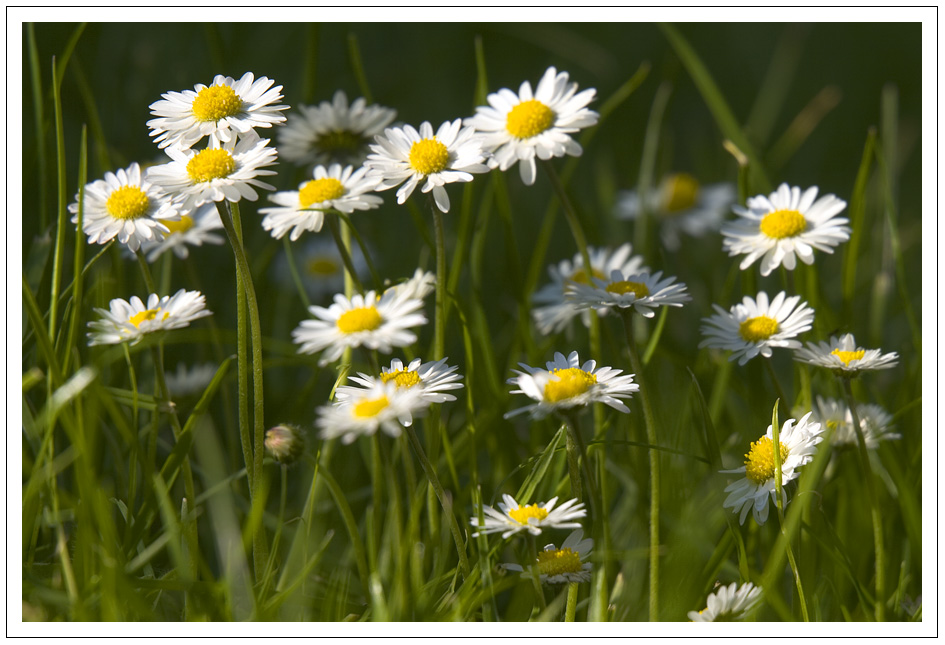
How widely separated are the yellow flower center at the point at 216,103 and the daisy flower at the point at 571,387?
0.29m

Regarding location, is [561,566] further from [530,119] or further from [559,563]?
[530,119]

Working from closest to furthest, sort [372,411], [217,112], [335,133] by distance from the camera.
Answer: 1. [372,411]
2. [217,112]
3. [335,133]

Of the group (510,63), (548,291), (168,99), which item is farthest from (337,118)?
(510,63)

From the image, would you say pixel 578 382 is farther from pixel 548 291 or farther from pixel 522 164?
pixel 548 291

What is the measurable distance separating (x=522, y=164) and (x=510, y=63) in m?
1.11

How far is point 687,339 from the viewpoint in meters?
1.13

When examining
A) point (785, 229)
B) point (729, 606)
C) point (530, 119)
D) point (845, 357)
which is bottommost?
point (729, 606)

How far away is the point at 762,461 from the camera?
1.94 feet

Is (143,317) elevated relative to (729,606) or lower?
elevated

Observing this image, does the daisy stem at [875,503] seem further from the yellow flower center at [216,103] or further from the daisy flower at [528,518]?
the yellow flower center at [216,103]

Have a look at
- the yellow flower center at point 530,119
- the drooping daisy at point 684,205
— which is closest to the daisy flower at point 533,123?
the yellow flower center at point 530,119

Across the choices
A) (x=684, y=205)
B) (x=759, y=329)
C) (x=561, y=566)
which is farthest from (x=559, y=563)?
(x=684, y=205)

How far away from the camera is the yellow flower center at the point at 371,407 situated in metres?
0.50

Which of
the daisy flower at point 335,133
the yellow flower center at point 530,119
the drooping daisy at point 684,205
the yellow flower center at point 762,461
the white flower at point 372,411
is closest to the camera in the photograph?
the white flower at point 372,411
